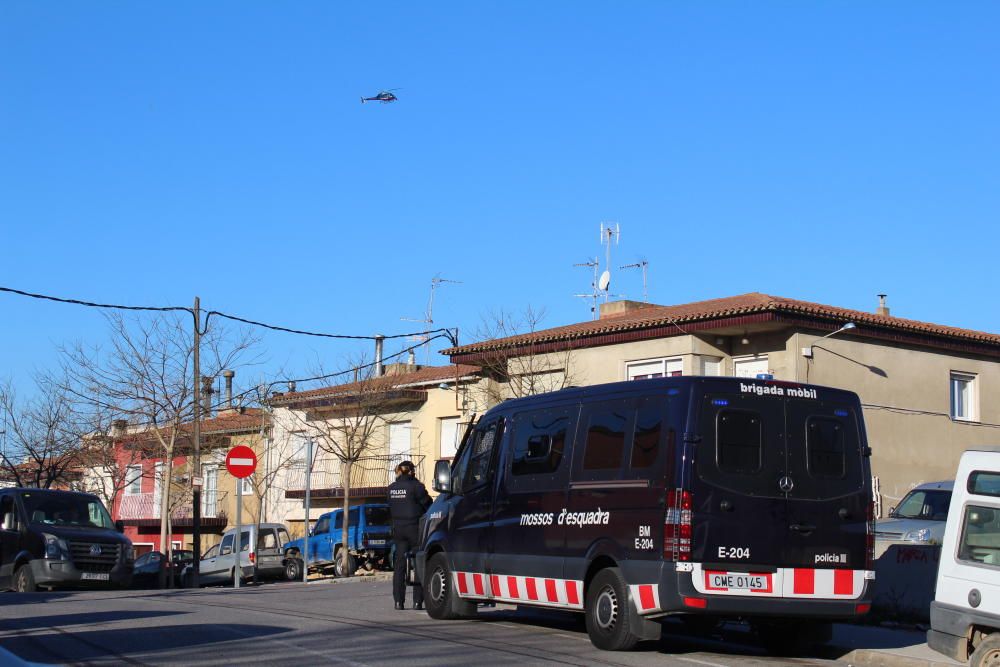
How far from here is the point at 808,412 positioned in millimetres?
11836

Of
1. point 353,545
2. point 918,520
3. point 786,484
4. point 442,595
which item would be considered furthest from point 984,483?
point 353,545

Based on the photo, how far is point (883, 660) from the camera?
11531 millimetres

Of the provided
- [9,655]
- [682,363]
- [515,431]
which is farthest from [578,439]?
[682,363]

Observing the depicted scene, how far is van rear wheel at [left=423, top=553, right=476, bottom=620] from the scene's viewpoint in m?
14.7

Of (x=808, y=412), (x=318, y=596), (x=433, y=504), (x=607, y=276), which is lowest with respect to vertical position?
(x=318, y=596)

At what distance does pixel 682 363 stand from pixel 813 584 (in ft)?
64.1

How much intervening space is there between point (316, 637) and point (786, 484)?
4.74 meters

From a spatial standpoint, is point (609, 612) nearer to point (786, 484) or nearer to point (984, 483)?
point (786, 484)

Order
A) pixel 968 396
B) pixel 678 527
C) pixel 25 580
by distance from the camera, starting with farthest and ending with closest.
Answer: pixel 968 396 → pixel 25 580 → pixel 678 527

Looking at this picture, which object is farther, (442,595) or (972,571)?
(442,595)

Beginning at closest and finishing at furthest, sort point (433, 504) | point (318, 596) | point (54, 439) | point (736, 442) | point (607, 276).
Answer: point (736, 442)
point (433, 504)
point (318, 596)
point (607, 276)
point (54, 439)

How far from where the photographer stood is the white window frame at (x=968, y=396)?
32469 mm

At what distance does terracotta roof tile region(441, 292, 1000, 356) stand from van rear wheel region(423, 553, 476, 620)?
1514 cm

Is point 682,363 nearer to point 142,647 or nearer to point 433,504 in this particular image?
point 433,504
